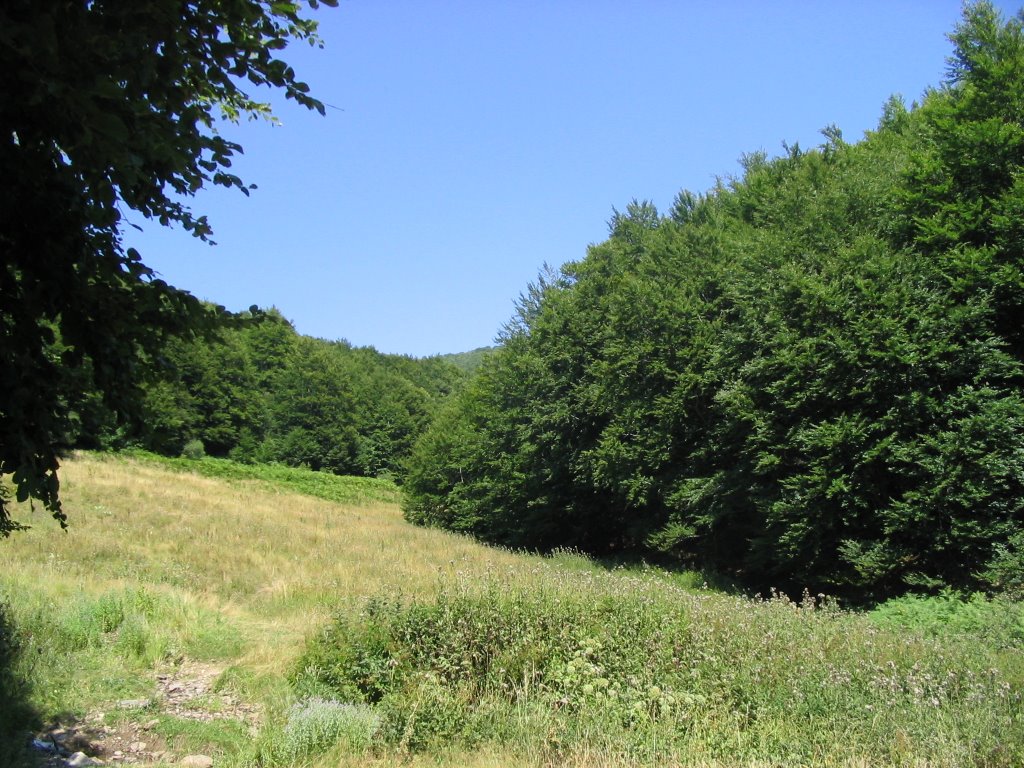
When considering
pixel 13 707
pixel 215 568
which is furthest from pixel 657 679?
pixel 215 568

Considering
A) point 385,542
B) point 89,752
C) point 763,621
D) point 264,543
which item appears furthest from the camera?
point 385,542

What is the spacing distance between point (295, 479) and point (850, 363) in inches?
1708

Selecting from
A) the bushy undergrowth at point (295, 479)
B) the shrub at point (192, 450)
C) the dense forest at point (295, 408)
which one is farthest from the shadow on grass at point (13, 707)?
the shrub at point (192, 450)

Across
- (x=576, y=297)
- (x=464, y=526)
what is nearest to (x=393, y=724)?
(x=576, y=297)

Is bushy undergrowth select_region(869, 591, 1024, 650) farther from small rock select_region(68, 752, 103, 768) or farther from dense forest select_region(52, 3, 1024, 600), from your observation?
small rock select_region(68, 752, 103, 768)

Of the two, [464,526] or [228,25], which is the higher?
[228,25]

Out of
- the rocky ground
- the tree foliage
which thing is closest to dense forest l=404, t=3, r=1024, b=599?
the rocky ground

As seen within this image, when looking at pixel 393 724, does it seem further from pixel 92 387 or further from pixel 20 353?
pixel 20 353

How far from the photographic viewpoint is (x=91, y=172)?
305 centimetres

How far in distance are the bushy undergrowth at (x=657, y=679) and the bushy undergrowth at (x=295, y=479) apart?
36936mm

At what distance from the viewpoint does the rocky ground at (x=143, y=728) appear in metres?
5.26

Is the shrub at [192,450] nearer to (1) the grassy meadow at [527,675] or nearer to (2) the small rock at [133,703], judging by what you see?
(1) the grassy meadow at [527,675]

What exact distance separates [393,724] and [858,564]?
1080 cm

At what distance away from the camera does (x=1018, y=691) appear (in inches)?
216
